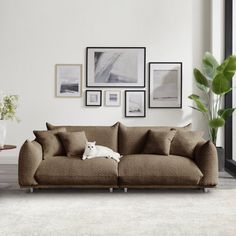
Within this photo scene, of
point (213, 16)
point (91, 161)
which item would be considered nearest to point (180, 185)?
point (91, 161)

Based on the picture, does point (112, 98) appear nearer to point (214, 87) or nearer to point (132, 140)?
point (132, 140)

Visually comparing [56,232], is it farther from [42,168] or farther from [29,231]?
[42,168]

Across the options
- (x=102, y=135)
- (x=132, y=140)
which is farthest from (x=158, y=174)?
(x=102, y=135)

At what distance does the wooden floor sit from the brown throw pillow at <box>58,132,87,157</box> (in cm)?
→ 77

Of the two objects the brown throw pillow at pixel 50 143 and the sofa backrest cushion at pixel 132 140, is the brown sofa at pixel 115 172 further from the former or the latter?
the sofa backrest cushion at pixel 132 140

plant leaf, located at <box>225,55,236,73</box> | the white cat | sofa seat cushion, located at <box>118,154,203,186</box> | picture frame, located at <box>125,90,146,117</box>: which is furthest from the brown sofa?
picture frame, located at <box>125,90,146,117</box>

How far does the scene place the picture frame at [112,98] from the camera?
6363mm

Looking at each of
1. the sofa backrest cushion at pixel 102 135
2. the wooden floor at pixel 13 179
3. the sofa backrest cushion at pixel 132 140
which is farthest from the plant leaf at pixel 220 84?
the sofa backrest cushion at pixel 102 135

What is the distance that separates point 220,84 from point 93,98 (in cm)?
209

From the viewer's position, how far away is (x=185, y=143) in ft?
15.5

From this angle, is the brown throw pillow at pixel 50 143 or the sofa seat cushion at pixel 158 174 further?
the brown throw pillow at pixel 50 143

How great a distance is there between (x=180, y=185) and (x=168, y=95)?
2.38m

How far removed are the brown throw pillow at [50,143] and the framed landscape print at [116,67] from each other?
6.06 ft

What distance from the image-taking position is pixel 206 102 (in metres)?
6.34
